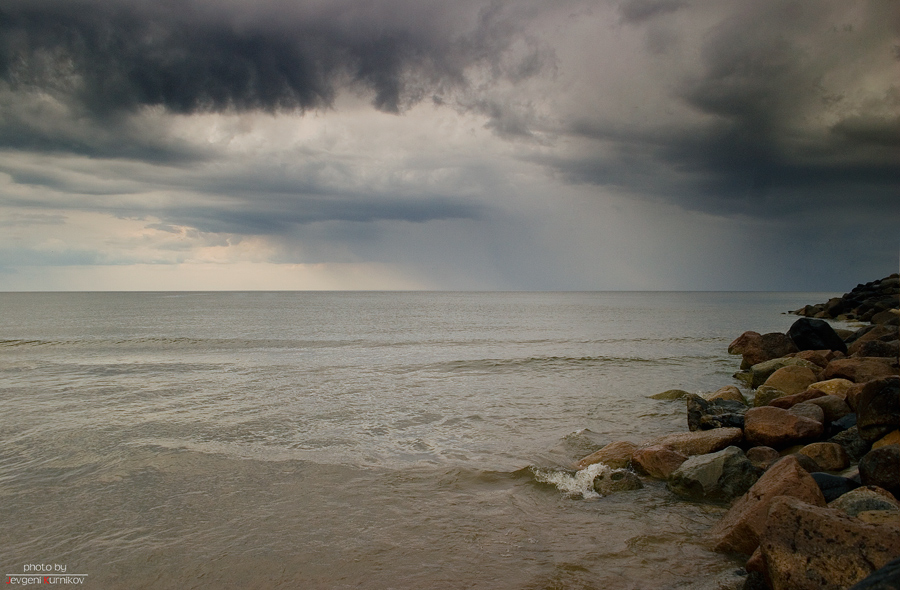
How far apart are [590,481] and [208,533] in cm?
648

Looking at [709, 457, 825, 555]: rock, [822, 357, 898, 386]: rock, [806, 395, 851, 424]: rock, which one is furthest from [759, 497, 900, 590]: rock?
[822, 357, 898, 386]: rock

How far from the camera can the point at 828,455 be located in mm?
8844

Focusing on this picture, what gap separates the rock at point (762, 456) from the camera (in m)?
9.17

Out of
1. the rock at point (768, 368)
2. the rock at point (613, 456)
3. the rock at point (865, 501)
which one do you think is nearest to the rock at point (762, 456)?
the rock at point (613, 456)

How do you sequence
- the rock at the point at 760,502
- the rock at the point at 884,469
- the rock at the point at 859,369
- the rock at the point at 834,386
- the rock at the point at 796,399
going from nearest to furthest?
the rock at the point at 760,502, the rock at the point at 884,469, the rock at the point at 796,399, the rock at the point at 834,386, the rock at the point at 859,369

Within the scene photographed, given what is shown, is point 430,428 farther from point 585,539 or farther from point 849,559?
point 849,559

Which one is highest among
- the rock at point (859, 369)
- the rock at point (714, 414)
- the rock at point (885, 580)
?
the rock at point (885, 580)

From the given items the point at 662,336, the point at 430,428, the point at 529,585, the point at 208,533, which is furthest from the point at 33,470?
the point at 662,336

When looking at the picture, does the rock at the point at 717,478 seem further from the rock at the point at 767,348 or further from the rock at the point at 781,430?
the rock at the point at 767,348

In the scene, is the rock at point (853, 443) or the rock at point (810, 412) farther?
the rock at point (810, 412)

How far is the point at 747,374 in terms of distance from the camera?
21.4m

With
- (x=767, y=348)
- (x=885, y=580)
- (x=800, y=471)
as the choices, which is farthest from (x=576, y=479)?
(x=767, y=348)

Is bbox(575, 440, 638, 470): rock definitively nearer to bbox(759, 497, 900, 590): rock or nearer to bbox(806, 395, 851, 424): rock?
bbox(806, 395, 851, 424): rock

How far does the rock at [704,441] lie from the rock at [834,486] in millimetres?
2705
